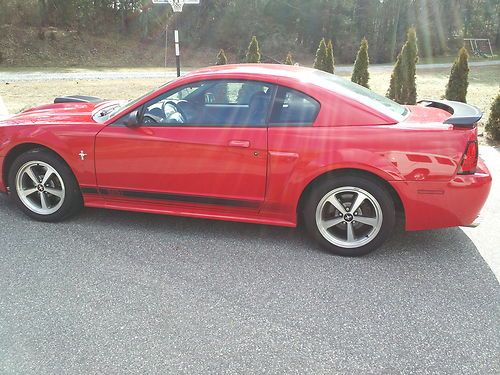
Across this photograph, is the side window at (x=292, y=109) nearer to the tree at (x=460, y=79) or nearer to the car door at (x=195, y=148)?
the car door at (x=195, y=148)

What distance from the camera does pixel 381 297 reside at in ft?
9.67

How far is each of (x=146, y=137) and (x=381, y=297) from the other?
2.26 m

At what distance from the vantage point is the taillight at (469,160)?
10.4ft

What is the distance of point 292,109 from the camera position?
3.43 meters

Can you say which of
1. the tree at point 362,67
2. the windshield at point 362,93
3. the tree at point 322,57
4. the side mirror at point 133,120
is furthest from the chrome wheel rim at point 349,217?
the tree at point 322,57

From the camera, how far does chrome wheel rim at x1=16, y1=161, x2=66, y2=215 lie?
3.93m

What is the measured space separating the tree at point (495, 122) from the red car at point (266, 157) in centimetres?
370

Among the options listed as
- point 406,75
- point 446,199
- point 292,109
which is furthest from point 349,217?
point 406,75

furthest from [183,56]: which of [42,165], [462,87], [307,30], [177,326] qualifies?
[177,326]

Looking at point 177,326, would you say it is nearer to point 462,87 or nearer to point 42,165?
point 42,165

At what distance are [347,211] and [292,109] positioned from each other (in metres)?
0.94

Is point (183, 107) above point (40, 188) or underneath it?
above

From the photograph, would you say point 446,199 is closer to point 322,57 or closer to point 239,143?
point 239,143

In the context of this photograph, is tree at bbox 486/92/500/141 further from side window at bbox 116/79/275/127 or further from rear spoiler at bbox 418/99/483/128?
side window at bbox 116/79/275/127
